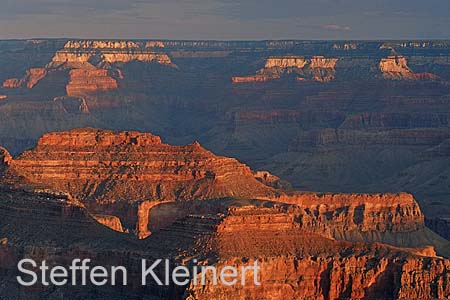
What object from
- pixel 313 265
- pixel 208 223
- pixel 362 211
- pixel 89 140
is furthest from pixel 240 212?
pixel 362 211

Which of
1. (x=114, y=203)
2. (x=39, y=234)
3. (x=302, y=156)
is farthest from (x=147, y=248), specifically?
(x=302, y=156)

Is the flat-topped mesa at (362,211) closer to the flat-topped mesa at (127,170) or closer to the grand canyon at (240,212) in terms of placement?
the grand canyon at (240,212)

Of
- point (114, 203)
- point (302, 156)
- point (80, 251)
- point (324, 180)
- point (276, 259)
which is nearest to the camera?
point (276, 259)

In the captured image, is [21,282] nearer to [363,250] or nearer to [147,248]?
[147,248]

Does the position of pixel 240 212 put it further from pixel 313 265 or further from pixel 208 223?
pixel 313 265

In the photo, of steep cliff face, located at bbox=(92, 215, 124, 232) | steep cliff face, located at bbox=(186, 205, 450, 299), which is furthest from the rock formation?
steep cliff face, located at bbox=(92, 215, 124, 232)

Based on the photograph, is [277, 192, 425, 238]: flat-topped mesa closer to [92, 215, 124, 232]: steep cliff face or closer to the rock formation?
the rock formation

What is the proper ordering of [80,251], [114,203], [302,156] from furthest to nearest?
[302,156]
[114,203]
[80,251]

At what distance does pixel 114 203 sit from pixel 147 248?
115 feet

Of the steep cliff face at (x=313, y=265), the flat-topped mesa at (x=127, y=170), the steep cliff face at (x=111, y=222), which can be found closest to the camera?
the steep cliff face at (x=313, y=265)

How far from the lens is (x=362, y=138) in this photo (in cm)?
18475

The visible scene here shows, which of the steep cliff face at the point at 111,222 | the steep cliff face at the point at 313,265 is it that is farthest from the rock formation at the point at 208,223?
the steep cliff face at the point at 111,222

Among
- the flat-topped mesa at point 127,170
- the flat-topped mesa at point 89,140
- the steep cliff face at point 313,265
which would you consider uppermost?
the flat-topped mesa at point 89,140

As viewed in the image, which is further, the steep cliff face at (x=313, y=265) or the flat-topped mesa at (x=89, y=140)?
the flat-topped mesa at (x=89, y=140)
